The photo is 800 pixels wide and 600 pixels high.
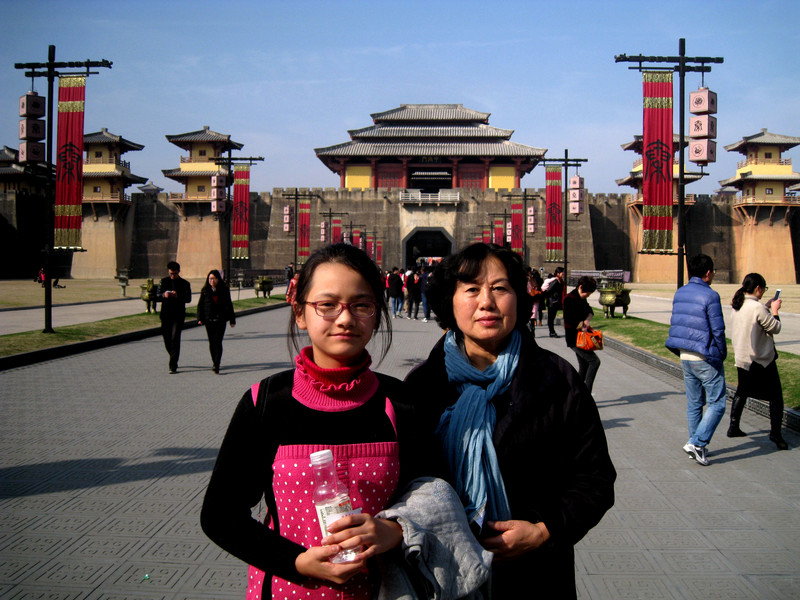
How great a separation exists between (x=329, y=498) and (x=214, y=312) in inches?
313

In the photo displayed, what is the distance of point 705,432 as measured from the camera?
5.02 m

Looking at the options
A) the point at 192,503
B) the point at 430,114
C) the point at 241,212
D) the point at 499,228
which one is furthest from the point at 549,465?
the point at 430,114

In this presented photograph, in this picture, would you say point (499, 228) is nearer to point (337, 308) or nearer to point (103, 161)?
point (103, 161)

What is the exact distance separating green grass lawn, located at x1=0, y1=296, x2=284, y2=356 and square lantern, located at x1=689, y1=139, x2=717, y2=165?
11.2 metres

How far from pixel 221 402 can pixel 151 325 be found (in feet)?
25.8

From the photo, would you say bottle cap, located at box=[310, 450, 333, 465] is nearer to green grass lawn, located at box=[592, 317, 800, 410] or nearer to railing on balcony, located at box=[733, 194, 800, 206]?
green grass lawn, located at box=[592, 317, 800, 410]

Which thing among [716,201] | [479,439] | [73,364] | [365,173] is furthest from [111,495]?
[716,201]

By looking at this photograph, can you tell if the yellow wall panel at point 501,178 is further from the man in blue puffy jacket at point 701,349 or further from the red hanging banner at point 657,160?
the man in blue puffy jacket at point 701,349

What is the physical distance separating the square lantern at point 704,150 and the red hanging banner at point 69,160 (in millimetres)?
11753

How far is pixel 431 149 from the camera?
42750 mm

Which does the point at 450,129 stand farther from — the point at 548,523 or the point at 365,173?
the point at 548,523

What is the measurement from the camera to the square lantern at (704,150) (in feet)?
39.0

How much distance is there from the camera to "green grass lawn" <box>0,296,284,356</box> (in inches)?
400

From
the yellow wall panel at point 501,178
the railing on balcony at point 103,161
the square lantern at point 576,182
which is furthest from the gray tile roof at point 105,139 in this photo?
the square lantern at point 576,182
